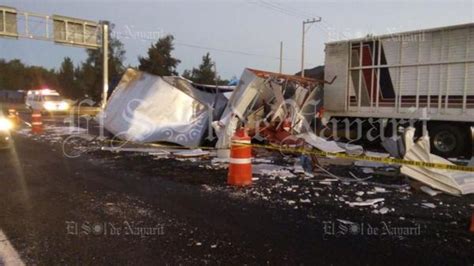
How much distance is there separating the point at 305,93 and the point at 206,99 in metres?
3.17

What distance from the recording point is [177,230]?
523 cm

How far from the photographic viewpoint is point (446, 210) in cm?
621

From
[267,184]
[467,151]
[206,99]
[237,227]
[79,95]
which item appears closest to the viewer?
[237,227]

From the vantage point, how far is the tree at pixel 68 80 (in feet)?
265

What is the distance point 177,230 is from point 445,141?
32.0 feet

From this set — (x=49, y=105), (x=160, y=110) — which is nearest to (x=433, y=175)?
(x=160, y=110)

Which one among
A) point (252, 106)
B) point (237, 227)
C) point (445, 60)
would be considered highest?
point (445, 60)

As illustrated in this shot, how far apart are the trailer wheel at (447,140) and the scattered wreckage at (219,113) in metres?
1.61

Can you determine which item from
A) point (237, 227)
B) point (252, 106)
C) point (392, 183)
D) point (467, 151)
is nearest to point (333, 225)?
point (237, 227)

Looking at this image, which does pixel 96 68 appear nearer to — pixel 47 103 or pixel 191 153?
pixel 47 103

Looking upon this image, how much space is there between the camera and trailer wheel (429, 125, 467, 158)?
12164 mm

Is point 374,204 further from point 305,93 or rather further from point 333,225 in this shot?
point 305,93

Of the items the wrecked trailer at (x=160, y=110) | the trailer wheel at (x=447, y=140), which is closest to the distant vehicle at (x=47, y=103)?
the wrecked trailer at (x=160, y=110)

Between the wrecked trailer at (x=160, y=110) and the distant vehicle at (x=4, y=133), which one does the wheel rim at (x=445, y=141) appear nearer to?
the wrecked trailer at (x=160, y=110)
